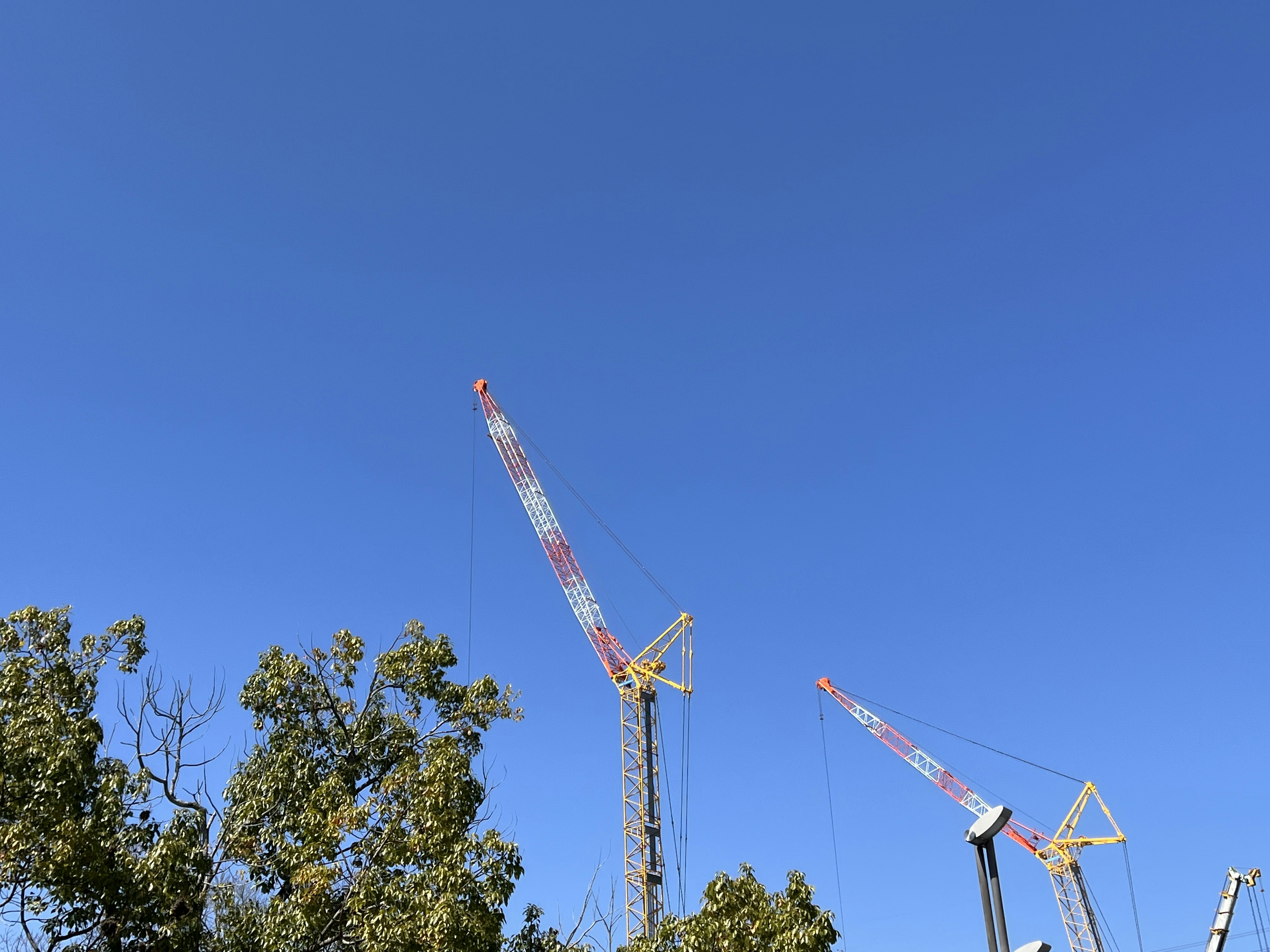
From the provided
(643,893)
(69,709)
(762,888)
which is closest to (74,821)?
(69,709)

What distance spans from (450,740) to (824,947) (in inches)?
313

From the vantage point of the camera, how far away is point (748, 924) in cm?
1903

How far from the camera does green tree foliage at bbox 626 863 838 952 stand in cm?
1833

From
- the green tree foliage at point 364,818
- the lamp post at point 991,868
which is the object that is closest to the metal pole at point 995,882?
the lamp post at point 991,868

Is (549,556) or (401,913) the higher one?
(549,556)

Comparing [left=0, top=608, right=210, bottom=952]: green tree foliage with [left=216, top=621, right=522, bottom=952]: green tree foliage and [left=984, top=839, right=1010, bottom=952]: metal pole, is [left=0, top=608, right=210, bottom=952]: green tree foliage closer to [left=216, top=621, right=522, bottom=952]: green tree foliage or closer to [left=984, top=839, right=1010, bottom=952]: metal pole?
[left=216, top=621, right=522, bottom=952]: green tree foliage

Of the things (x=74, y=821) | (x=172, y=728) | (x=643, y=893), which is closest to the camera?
(x=74, y=821)

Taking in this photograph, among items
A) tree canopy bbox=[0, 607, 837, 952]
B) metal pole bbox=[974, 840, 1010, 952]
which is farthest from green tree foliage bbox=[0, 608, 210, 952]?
metal pole bbox=[974, 840, 1010, 952]

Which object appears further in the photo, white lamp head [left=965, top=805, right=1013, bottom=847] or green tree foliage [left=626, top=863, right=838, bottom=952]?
green tree foliage [left=626, top=863, right=838, bottom=952]

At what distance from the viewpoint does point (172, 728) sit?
62.2ft

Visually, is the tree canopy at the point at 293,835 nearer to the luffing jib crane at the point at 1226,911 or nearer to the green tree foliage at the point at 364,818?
the green tree foliage at the point at 364,818

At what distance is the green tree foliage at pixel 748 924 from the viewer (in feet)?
60.1

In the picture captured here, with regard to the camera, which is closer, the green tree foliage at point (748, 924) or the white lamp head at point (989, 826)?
the white lamp head at point (989, 826)

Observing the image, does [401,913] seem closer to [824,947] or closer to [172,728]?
[172,728]
